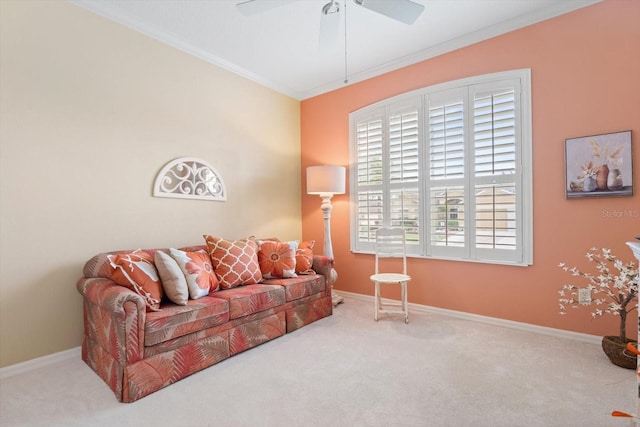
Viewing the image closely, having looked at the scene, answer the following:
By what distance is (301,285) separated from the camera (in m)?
3.06

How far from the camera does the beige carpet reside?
5.61ft

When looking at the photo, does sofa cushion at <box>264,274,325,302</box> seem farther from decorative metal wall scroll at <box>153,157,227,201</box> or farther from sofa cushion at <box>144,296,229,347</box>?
decorative metal wall scroll at <box>153,157,227,201</box>

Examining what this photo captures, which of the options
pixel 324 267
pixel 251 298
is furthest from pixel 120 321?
pixel 324 267

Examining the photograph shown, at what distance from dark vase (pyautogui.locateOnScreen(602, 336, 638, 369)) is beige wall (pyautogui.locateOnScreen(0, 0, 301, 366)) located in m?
3.50

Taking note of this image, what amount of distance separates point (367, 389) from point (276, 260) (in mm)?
1530

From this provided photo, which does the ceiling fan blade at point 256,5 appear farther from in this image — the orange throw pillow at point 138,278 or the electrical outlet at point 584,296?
the electrical outlet at point 584,296

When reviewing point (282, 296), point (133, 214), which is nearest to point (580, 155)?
point (282, 296)

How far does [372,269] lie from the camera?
3.95m

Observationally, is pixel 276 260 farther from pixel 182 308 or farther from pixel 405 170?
pixel 405 170

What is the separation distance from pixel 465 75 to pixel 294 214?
2.66 m

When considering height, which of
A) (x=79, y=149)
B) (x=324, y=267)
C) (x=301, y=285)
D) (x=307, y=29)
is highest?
(x=307, y=29)

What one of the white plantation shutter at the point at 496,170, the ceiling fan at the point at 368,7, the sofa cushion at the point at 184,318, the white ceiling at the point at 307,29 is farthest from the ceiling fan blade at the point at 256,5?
the white plantation shutter at the point at 496,170

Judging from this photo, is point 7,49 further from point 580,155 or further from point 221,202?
point 580,155

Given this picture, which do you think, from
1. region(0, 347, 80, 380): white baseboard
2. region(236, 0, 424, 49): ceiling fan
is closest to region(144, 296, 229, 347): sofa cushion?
region(0, 347, 80, 380): white baseboard
